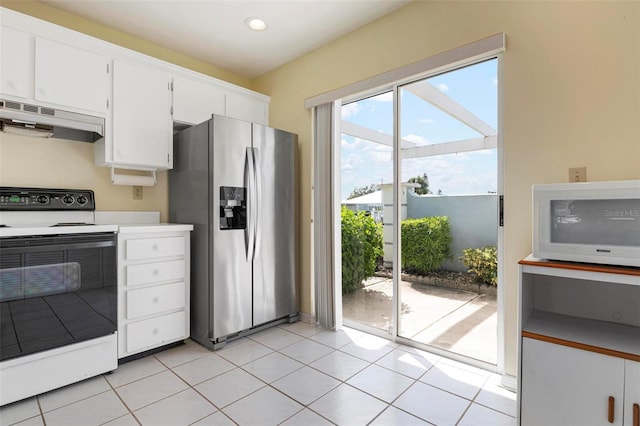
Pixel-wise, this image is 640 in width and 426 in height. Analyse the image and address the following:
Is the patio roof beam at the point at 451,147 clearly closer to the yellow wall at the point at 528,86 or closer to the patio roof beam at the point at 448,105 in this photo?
the patio roof beam at the point at 448,105

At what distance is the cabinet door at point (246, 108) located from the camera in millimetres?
3217

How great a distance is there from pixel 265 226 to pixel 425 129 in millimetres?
1635

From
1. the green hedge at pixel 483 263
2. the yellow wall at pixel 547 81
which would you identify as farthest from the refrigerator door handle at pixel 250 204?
the green hedge at pixel 483 263

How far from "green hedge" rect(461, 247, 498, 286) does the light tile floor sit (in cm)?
66

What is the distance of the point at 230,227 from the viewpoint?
8.78 ft

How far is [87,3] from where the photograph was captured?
7.94 feet

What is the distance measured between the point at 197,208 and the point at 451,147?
2144mm

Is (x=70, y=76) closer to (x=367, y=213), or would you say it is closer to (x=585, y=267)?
(x=367, y=213)

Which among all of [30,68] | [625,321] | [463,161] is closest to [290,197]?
[463,161]

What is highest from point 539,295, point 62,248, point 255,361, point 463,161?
point 463,161

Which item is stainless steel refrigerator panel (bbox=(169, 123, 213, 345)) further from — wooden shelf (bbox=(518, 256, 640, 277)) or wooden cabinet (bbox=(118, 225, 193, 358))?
wooden shelf (bbox=(518, 256, 640, 277))

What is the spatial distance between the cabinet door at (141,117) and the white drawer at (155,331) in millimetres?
1268

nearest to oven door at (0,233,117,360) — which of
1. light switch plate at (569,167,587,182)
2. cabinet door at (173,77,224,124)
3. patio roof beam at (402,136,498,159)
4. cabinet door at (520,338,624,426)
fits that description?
cabinet door at (173,77,224,124)

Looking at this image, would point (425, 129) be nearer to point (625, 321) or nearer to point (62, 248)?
point (625, 321)
